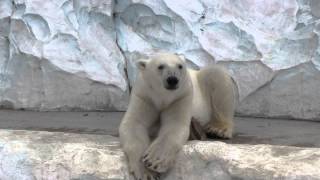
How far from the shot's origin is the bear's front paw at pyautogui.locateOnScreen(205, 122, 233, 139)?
3848 millimetres

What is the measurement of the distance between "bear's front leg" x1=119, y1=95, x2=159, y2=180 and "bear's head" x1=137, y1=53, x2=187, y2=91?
154 mm

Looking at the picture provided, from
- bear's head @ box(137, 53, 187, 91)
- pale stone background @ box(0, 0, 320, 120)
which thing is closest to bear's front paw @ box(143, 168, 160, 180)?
bear's head @ box(137, 53, 187, 91)

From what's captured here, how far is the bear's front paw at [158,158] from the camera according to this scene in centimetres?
315

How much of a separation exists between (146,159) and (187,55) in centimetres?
234

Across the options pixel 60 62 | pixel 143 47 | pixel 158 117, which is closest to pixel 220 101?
pixel 158 117

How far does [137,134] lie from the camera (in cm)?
336

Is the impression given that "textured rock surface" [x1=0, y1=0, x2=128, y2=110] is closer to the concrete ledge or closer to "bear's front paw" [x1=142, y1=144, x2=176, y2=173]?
the concrete ledge

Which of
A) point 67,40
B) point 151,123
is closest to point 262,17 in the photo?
point 67,40

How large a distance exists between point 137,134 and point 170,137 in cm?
20

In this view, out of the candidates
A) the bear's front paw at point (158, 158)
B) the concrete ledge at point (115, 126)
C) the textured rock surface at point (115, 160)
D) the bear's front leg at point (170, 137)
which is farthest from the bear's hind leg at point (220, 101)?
the bear's front paw at point (158, 158)

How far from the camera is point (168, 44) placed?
5555mm

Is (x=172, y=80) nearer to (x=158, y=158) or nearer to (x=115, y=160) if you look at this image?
(x=158, y=158)

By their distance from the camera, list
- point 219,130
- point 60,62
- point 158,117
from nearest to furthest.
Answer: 1. point 158,117
2. point 219,130
3. point 60,62

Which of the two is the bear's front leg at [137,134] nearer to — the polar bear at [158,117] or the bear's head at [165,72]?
the polar bear at [158,117]
